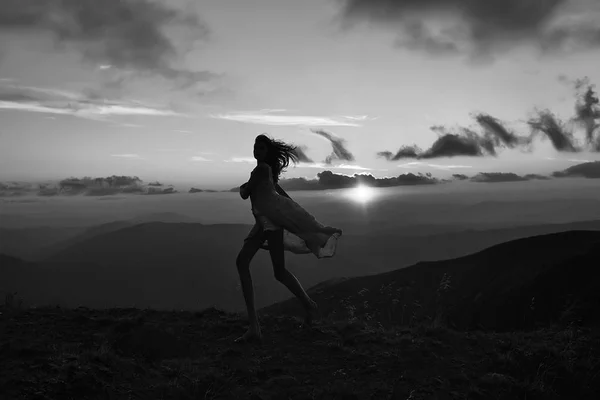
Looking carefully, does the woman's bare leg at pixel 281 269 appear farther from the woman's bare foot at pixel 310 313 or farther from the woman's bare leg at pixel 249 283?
the woman's bare leg at pixel 249 283

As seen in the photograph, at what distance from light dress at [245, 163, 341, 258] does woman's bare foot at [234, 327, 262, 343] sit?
1.13 m

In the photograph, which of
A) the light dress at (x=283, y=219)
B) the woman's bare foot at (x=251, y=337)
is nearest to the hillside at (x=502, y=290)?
the light dress at (x=283, y=219)

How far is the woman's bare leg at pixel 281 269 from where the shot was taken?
6.15m

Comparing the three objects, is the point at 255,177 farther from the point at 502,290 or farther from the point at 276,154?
the point at 502,290

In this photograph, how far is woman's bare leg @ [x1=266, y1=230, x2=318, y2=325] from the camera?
6.15 metres

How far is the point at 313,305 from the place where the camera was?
6520 mm

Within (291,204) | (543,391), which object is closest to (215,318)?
(291,204)

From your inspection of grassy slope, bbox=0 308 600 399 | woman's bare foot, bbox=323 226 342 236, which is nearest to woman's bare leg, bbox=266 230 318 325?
grassy slope, bbox=0 308 600 399

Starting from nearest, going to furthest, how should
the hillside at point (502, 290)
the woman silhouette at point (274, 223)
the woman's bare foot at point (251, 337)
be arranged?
the woman's bare foot at point (251, 337) → the woman silhouette at point (274, 223) → the hillside at point (502, 290)

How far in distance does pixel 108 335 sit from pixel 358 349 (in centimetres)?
313

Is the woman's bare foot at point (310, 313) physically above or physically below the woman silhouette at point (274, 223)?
below

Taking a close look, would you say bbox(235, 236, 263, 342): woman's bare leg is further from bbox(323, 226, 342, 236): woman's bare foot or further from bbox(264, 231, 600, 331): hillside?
bbox(264, 231, 600, 331): hillside

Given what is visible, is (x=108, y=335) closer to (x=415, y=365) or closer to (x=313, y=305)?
(x=313, y=305)

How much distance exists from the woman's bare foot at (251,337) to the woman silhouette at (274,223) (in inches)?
0.5
